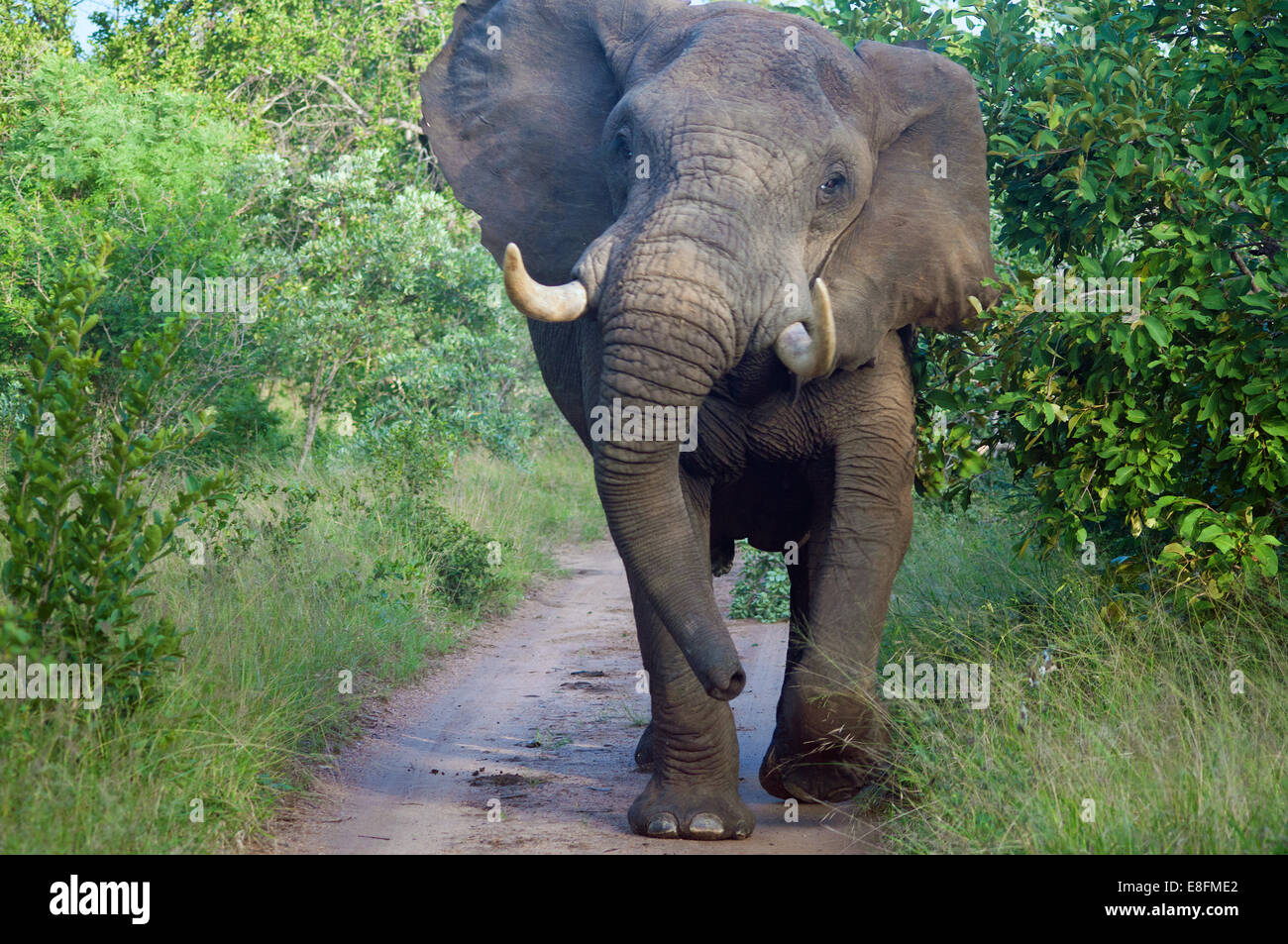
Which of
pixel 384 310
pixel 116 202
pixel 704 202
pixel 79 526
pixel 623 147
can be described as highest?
pixel 116 202

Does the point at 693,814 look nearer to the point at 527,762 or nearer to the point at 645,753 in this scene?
the point at 645,753

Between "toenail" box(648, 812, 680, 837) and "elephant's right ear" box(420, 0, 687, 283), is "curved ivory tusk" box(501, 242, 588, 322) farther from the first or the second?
"toenail" box(648, 812, 680, 837)

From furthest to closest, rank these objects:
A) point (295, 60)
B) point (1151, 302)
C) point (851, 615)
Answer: point (295, 60) → point (1151, 302) → point (851, 615)

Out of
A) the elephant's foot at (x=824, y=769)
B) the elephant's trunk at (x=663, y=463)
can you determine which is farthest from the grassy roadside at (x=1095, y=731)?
the elephant's trunk at (x=663, y=463)

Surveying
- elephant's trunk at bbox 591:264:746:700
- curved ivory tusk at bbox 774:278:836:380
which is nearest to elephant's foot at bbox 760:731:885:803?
elephant's trunk at bbox 591:264:746:700

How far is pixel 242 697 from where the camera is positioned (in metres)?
5.63

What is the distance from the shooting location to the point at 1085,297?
5.76 metres

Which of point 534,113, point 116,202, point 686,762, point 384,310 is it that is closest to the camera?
point 686,762

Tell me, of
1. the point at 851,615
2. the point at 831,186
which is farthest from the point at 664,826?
the point at 831,186

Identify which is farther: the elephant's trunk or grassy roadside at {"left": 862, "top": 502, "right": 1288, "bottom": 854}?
the elephant's trunk

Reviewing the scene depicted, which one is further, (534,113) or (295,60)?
(295,60)

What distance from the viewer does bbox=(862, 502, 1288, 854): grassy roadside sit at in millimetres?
4336

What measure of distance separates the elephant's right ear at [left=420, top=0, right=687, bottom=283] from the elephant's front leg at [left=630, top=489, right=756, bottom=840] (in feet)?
6.03

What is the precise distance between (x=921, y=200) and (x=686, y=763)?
8.49ft
